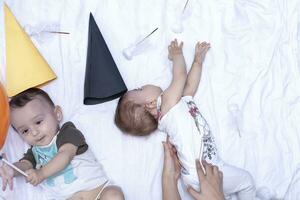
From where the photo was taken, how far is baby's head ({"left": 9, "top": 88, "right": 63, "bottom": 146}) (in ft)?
4.41

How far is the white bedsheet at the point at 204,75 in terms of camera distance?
140cm

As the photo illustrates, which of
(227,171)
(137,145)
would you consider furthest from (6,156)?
(227,171)

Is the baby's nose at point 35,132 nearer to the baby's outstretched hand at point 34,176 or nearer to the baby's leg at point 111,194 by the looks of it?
the baby's outstretched hand at point 34,176

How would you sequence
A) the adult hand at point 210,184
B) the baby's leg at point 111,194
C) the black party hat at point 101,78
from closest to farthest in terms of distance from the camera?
1. the adult hand at point 210,184
2. the baby's leg at point 111,194
3. the black party hat at point 101,78

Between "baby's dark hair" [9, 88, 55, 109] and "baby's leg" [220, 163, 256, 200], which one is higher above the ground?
"baby's dark hair" [9, 88, 55, 109]

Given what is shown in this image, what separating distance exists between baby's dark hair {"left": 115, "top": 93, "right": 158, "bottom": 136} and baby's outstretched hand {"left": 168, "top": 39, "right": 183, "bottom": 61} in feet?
0.71

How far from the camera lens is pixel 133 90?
4.64ft

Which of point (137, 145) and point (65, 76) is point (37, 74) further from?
point (137, 145)

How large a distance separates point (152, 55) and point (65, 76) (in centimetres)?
30

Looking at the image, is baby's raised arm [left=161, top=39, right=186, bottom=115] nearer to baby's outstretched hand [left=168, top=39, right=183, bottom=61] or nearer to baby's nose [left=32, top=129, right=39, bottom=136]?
baby's outstretched hand [left=168, top=39, right=183, bottom=61]

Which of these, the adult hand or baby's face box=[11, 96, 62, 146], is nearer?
the adult hand

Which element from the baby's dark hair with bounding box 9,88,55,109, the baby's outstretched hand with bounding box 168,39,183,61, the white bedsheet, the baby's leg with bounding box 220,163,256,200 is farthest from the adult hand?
the baby's dark hair with bounding box 9,88,55,109

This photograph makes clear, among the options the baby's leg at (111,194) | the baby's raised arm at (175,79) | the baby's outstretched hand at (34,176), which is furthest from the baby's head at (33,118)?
the baby's raised arm at (175,79)

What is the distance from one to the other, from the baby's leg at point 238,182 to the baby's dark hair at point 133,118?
0.25m
